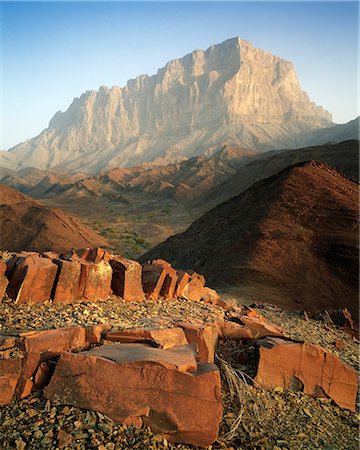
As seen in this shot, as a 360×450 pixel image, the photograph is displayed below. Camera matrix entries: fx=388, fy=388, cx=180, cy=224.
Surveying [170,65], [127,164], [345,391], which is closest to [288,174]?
[345,391]

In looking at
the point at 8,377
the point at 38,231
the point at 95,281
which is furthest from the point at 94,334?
the point at 38,231

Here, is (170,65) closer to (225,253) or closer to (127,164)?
(127,164)

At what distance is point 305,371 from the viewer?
19.3 feet

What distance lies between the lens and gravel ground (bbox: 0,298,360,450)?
11.5 ft

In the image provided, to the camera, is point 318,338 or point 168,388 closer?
point 168,388

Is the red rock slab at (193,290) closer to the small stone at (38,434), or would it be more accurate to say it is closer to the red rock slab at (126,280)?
the red rock slab at (126,280)

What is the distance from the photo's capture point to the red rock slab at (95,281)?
22.4ft

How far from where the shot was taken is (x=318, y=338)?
32.4 feet

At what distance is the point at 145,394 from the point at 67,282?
3131mm

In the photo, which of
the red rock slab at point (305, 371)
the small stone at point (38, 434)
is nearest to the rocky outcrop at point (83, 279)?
the red rock slab at point (305, 371)

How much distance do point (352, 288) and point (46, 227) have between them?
17.5m

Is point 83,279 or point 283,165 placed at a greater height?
point 283,165

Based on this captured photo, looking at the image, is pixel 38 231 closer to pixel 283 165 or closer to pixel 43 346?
pixel 43 346

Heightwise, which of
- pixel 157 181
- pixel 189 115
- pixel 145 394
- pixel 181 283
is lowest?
Answer: pixel 181 283
